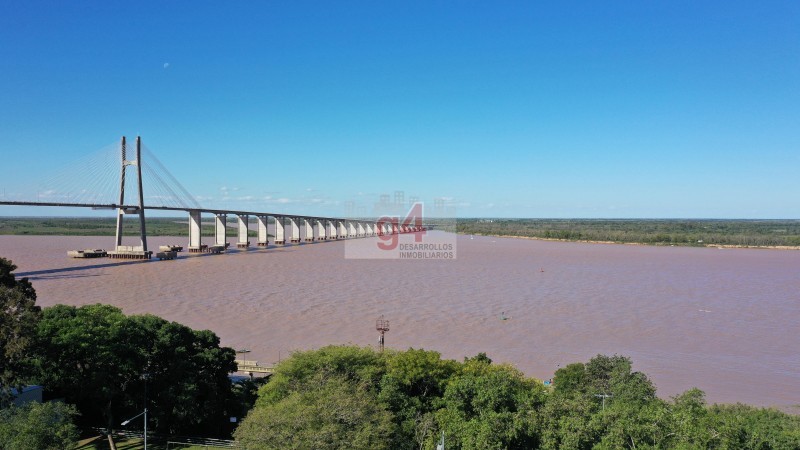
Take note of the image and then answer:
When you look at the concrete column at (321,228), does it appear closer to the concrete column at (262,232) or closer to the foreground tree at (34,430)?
the concrete column at (262,232)

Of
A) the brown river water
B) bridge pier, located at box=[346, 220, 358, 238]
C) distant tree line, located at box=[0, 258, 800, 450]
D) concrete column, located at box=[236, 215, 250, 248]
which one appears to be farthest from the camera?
bridge pier, located at box=[346, 220, 358, 238]

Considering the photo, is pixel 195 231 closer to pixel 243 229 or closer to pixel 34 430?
pixel 243 229

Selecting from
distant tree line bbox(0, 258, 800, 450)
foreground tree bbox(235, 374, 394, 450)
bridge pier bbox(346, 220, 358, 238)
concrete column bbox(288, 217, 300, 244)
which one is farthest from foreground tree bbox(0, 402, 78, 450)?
bridge pier bbox(346, 220, 358, 238)

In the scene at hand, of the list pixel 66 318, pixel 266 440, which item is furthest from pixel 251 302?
pixel 266 440

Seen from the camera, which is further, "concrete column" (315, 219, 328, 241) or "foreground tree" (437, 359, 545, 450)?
"concrete column" (315, 219, 328, 241)

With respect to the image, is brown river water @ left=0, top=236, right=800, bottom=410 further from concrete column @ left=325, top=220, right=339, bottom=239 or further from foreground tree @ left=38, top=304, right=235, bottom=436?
concrete column @ left=325, top=220, right=339, bottom=239

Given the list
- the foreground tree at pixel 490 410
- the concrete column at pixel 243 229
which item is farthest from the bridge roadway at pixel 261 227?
the foreground tree at pixel 490 410

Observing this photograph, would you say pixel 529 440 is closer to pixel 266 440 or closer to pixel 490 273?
pixel 266 440
